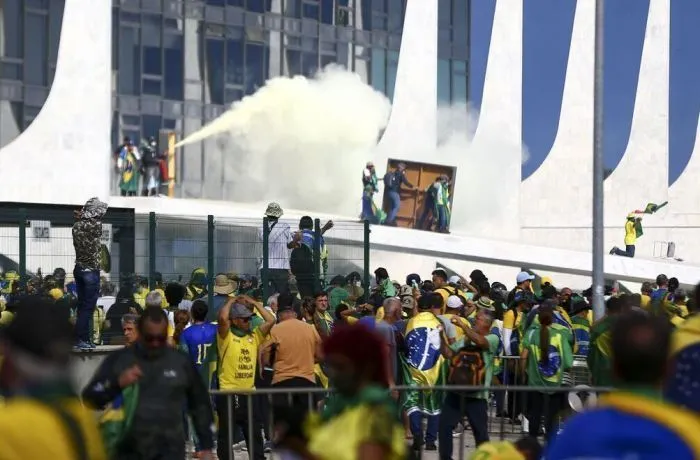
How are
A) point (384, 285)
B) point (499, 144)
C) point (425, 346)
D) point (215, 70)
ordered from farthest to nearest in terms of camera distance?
point (499, 144)
point (215, 70)
point (384, 285)
point (425, 346)

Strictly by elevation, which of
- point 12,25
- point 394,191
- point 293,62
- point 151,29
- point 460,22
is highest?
point 460,22

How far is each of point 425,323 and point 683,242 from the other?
117 feet

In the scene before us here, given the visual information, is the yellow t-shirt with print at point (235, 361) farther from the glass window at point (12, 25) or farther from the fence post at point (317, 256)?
the glass window at point (12, 25)

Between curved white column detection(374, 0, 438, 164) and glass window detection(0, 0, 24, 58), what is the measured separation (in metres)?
14.0

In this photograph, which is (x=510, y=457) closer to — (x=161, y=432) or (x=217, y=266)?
(x=161, y=432)

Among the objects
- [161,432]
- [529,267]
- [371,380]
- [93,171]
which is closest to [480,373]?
[161,432]

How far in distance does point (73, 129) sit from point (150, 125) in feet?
46.4

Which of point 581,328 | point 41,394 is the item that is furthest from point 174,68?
point 41,394

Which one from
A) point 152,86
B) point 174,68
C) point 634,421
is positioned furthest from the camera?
point 174,68

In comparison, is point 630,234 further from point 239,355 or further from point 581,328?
point 239,355

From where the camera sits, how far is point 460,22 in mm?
52094

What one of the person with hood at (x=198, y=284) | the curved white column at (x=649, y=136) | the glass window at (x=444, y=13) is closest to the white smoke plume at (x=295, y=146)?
the glass window at (x=444, y=13)

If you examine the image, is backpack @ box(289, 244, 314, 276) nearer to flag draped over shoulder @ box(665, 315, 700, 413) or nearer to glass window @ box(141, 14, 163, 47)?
flag draped over shoulder @ box(665, 315, 700, 413)

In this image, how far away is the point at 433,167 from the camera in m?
39.3
